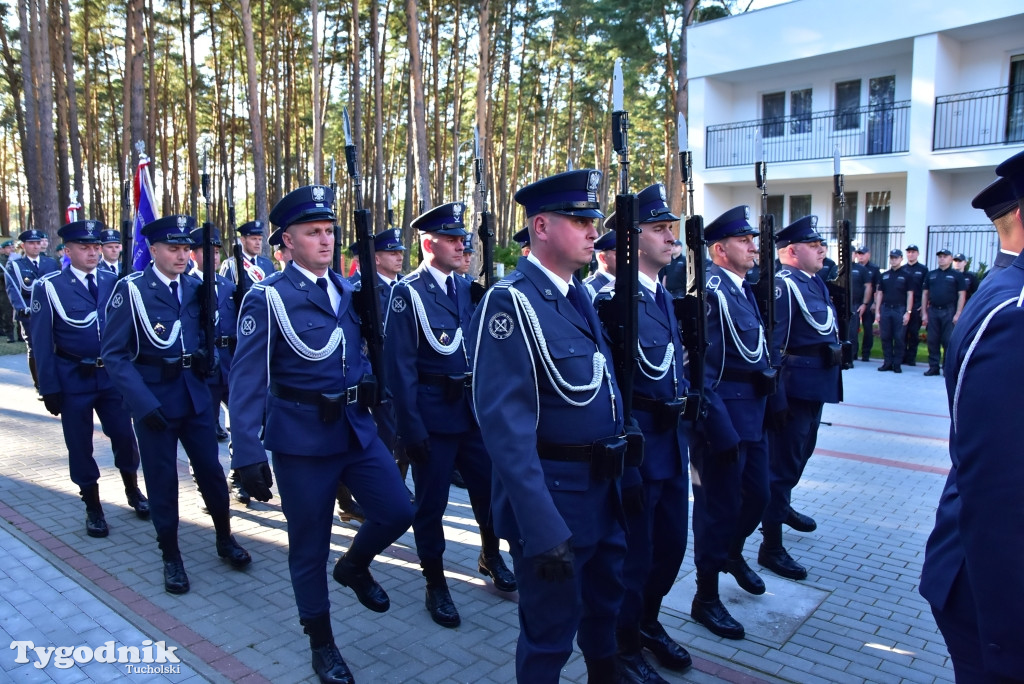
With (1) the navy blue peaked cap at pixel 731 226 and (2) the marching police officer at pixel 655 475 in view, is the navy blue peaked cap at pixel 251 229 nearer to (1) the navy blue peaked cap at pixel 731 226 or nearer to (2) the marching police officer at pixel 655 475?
(1) the navy blue peaked cap at pixel 731 226

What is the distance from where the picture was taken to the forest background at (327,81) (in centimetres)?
2242

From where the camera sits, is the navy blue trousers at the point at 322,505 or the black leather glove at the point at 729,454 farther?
the black leather glove at the point at 729,454

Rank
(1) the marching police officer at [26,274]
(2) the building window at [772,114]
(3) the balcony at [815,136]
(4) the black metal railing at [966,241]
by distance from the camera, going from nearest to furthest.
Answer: (1) the marching police officer at [26,274] → (4) the black metal railing at [966,241] → (3) the balcony at [815,136] → (2) the building window at [772,114]

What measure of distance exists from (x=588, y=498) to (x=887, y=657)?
7.14ft

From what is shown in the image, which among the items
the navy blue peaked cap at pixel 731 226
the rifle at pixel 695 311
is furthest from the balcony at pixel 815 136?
the rifle at pixel 695 311

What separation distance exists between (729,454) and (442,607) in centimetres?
184

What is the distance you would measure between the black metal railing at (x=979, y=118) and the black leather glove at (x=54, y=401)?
18522mm

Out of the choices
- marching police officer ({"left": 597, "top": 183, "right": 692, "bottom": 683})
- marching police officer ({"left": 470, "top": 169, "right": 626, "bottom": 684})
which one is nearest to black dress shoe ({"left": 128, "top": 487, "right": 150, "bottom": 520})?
marching police officer ({"left": 597, "top": 183, "right": 692, "bottom": 683})

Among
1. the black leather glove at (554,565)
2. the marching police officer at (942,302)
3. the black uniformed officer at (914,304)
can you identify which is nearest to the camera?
the black leather glove at (554,565)

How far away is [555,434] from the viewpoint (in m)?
2.96

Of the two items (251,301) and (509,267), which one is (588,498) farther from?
(509,267)

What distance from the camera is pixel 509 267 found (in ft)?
68.8

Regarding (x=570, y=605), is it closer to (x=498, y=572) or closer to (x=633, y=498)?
(x=633, y=498)

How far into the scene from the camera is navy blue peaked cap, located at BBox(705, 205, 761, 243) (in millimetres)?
4668
